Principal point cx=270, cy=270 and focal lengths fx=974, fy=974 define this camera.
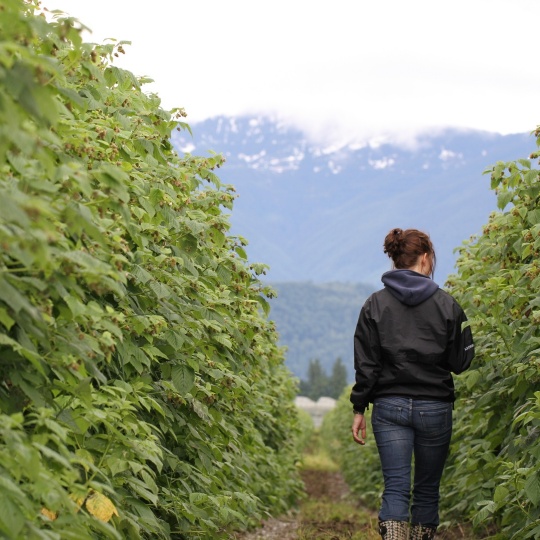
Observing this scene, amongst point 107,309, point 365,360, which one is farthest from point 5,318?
point 365,360

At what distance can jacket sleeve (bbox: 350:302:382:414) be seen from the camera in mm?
5629

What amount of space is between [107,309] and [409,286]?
2.42 metres

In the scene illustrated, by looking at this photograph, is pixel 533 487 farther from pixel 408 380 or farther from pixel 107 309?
pixel 107 309

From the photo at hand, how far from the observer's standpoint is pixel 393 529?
5.59 metres

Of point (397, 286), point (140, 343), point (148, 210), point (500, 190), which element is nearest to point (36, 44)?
point (148, 210)

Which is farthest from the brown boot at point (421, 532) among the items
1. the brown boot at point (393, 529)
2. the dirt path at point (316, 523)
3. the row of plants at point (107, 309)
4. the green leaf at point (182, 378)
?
the dirt path at point (316, 523)

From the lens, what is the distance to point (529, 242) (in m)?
6.22

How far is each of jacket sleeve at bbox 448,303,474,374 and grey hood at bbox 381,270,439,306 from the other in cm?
23

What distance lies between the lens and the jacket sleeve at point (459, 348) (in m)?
5.74

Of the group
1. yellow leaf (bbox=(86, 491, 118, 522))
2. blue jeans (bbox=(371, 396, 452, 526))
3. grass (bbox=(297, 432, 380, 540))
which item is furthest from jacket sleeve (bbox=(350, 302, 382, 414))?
grass (bbox=(297, 432, 380, 540))

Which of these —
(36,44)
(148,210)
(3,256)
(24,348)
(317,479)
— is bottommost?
(317,479)

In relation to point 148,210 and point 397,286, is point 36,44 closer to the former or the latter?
point 148,210

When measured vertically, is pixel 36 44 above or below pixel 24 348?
above

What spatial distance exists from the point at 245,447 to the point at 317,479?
18.9 metres
